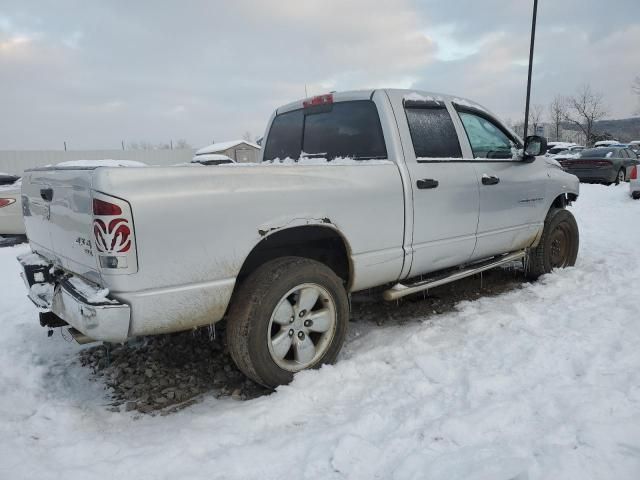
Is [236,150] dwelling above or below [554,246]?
above

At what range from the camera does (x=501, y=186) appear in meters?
4.28

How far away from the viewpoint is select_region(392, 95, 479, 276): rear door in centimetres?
352

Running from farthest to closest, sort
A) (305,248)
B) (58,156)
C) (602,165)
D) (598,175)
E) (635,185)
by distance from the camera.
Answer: (58,156) < (598,175) < (602,165) < (635,185) < (305,248)

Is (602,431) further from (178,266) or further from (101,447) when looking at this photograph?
(101,447)

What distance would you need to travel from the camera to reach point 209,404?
2898 mm

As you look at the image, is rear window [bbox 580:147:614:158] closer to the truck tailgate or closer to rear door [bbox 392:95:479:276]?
rear door [bbox 392:95:479:276]

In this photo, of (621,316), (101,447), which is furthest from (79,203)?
(621,316)

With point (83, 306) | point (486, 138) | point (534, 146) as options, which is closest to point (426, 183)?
point (486, 138)

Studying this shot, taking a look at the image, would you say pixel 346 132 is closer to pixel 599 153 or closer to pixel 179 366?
pixel 179 366

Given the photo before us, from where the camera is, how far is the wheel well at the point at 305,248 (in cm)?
296

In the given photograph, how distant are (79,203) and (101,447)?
4.22ft

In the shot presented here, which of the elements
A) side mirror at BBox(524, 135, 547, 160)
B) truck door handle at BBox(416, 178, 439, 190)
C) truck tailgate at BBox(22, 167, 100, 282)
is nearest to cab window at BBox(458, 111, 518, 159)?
side mirror at BBox(524, 135, 547, 160)

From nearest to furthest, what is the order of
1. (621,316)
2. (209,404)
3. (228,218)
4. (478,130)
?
(228,218) < (209,404) < (621,316) < (478,130)

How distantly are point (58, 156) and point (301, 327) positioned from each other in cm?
2969
